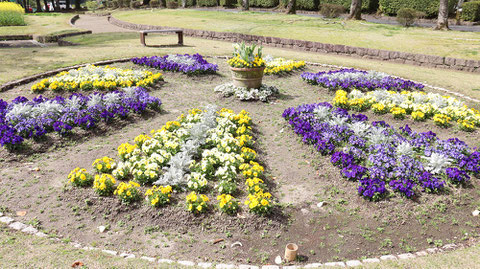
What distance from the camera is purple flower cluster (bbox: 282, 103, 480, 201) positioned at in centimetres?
532

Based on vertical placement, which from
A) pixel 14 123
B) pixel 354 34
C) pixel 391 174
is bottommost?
pixel 391 174

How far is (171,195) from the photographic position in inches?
201

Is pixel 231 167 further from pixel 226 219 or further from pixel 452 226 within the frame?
pixel 452 226

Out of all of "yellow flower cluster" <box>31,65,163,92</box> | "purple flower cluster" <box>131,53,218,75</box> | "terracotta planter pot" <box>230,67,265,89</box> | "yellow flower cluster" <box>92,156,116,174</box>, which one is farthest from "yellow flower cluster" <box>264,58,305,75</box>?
"yellow flower cluster" <box>92,156,116,174</box>

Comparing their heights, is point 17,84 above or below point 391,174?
above

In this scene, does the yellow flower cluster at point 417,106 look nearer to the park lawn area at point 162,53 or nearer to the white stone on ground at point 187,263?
the park lawn area at point 162,53

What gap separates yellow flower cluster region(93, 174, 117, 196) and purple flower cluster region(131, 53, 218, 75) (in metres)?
6.83

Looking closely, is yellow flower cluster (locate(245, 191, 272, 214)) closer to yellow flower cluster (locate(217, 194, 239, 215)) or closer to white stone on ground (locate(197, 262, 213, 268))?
yellow flower cluster (locate(217, 194, 239, 215))

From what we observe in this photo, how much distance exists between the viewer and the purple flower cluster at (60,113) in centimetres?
667

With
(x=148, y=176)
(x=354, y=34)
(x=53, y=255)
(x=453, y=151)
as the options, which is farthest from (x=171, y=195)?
(x=354, y=34)

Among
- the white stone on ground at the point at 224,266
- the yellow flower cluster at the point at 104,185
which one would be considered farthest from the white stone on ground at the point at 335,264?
the yellow flower cluster at the point at 104,185

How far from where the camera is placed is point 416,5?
29.7 metres

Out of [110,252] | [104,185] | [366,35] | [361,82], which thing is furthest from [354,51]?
[110,252]

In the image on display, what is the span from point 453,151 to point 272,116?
397 cm
